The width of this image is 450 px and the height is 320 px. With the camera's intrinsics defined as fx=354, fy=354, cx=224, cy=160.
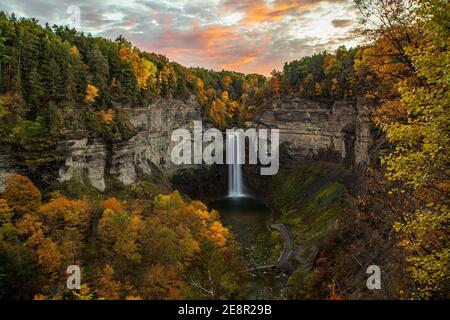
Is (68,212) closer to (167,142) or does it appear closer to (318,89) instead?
(167,142)

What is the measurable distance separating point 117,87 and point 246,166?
1509 inches

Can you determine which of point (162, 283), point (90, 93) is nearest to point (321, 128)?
point (90, 93)

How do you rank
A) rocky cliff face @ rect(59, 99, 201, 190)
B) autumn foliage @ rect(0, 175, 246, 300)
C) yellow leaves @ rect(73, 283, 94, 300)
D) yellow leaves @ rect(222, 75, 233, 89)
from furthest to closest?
yellow leaves @ rect(222, 75, 233, 89) < rocky cliff face @ rect(59, 99, 201, 190) < autumn foliage @ rect(0, 175, 246, 300) < yellow leaves @ rect(73, 283, 94, 300)

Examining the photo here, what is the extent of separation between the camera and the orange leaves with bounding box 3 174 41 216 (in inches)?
1340

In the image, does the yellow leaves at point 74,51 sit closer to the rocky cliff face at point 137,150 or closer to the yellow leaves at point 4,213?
the rocky cliff face at point 137,150

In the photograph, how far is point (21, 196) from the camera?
3506cm

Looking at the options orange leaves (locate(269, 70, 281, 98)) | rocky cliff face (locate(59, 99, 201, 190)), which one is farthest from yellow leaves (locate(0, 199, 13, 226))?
orange leaves (locate(269, 70, 281, 98))

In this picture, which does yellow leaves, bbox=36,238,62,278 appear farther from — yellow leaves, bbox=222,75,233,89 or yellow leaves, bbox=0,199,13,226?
yellow leaves, bbox=222,75,233,89

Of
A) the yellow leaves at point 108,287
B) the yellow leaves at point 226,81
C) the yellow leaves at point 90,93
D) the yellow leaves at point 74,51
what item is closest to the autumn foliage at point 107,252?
the yellow leaves at point 108,287

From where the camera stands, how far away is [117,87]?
193 ft

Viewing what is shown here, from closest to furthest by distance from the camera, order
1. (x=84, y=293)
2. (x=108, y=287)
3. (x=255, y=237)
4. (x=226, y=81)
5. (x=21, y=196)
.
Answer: (x=84, y=293), (x=108, y=287), (x=21, y=196), (x=255, y=237), (x=226, y=81)

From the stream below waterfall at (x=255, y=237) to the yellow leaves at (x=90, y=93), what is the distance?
28.4 meters

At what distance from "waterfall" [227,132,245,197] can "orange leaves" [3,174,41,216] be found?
51119mm

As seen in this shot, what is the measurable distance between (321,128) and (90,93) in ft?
147
